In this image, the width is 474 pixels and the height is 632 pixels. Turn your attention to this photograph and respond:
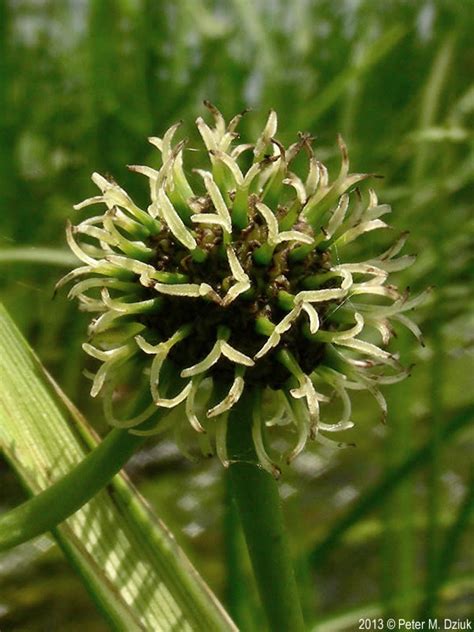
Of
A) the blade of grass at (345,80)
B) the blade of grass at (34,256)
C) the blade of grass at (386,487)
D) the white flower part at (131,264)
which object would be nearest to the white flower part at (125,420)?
the white flower part at (131,264)

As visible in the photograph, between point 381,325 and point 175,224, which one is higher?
point 175,224

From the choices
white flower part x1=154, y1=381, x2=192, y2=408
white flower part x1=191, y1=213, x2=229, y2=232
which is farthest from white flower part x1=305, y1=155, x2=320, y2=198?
white flower part x1=154, y1=381, x2=192, y2=408

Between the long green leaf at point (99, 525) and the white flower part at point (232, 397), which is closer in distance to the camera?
the white flower part at point (232, 397)

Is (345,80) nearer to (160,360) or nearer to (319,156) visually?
(319,156)

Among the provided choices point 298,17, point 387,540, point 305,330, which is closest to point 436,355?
point 387,540

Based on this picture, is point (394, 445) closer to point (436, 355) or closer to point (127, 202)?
point (436, 355)

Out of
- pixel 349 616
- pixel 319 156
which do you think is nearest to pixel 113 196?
pixel 349 616

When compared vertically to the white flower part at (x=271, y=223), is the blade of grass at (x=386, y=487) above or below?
below

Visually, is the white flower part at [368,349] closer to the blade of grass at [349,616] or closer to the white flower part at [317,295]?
the white flower part at [317,295]
